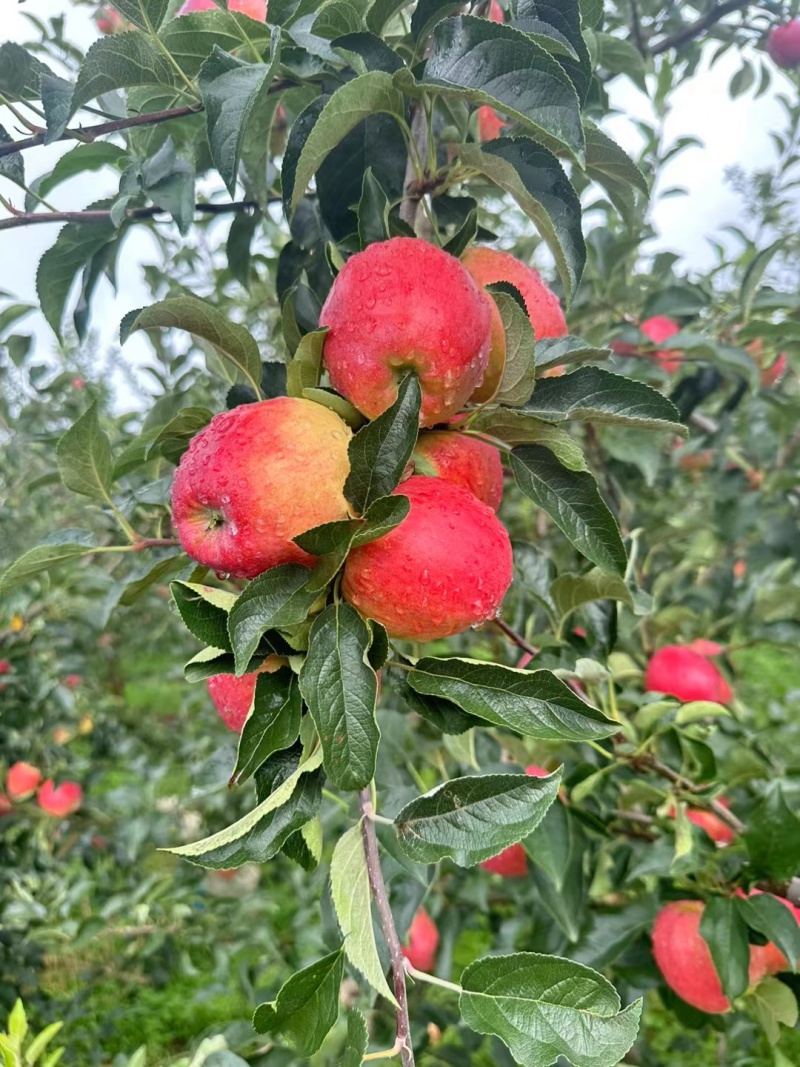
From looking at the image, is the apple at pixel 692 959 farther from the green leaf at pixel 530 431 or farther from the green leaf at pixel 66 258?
the green leaf at pixel 66 258

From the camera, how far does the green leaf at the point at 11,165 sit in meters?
0.68

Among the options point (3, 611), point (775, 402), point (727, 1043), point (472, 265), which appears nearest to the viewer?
point (472, 265)

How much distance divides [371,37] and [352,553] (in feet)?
1.19

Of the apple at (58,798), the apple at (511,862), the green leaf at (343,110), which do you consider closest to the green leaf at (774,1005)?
the apple at (511,862)

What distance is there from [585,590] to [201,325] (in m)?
0.43

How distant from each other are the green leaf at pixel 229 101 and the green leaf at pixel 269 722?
33 cm

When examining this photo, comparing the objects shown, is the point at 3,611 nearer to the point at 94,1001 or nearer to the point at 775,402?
the point at 94,1001

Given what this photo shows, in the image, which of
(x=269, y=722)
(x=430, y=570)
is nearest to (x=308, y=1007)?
(x=269, y=722)

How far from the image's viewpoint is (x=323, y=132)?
515 millimetres

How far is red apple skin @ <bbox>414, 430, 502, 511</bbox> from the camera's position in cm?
57

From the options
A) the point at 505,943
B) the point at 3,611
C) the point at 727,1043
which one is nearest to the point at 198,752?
the point at 3,611

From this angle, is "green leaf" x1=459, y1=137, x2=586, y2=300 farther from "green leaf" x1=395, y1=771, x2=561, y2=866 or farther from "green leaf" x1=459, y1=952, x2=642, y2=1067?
"green leaf" x1=459, y1=952, x2=642, y2=1067

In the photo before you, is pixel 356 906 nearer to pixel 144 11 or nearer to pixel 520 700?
pixel 520 700

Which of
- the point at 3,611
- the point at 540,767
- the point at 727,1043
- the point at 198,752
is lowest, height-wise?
the point at 727,1043
